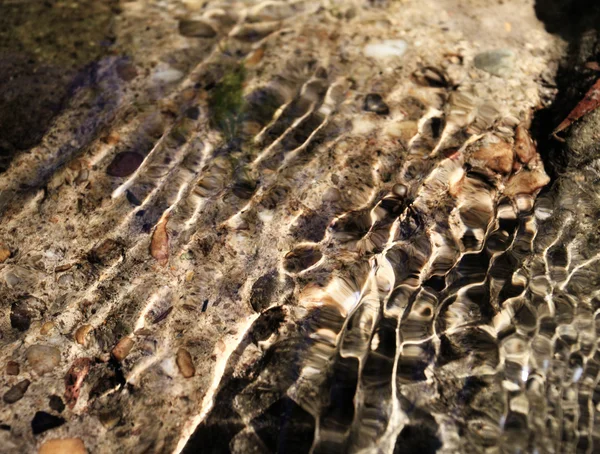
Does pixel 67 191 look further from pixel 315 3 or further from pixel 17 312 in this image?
pixel 315 3

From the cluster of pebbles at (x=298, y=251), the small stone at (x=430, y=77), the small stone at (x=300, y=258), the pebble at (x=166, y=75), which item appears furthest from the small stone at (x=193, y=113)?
the small stone at (x=430, y=77)

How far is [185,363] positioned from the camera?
2.10m

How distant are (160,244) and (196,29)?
146 cm

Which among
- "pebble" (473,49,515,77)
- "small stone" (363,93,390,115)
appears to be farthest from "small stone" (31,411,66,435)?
"pebble" (473,49,515,77)

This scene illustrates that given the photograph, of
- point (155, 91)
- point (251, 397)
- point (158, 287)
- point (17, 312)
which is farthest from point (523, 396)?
point (155, 91)

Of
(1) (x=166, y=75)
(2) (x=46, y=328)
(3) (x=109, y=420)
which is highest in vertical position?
(1) (x=166, y=75)

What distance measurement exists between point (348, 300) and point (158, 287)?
0.77m

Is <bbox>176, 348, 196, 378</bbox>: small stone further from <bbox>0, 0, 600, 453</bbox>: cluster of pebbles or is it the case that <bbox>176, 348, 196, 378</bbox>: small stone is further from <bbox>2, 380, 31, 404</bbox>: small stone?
<bbox>2, 380, 31, 404</bbox>: small stone

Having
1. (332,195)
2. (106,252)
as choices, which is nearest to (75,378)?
(106,252)

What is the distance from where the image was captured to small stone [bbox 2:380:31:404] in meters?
2.00

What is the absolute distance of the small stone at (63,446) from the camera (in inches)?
74.7

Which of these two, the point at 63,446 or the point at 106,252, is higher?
the point at 106,252

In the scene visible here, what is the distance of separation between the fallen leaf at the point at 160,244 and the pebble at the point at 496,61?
1843 millimetres

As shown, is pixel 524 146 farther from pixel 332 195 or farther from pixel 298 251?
pixel 298 251
